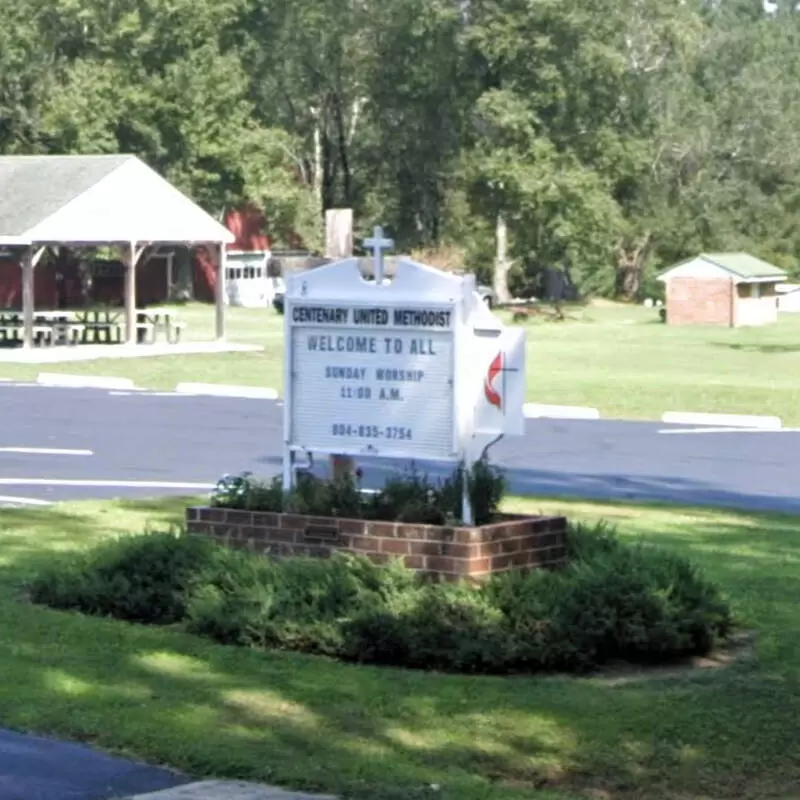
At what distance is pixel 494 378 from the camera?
31.3 ft

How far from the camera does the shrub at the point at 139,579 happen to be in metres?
9.30

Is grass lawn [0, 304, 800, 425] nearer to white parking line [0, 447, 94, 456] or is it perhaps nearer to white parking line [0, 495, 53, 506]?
white parking line [0, 447, 94, 456]

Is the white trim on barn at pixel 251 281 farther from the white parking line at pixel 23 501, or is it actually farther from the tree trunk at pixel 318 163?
the white parking line at pixel 23 501

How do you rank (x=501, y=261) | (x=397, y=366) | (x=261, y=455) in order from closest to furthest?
(x=397, y=366), (x=261, y=455), (x=501, y=261)

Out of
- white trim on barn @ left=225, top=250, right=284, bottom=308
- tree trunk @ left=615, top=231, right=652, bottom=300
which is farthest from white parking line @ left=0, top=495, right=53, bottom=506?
tree trunk @ left=615, top=231, right=652, bottom=300

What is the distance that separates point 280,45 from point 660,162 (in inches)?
686

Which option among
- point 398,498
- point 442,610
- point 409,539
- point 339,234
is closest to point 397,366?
point 398,498

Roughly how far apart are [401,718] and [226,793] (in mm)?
1222

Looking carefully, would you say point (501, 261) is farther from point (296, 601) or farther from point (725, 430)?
point (296, 601)

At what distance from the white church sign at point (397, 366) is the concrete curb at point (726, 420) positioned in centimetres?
1761

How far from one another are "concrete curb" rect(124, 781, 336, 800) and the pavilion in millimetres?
35131

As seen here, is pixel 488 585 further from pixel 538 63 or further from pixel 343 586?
pixel 538 63

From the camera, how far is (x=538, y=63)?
216 ft

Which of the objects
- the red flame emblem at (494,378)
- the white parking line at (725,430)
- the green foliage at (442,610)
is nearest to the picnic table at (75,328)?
the white parking line at (725,430)
